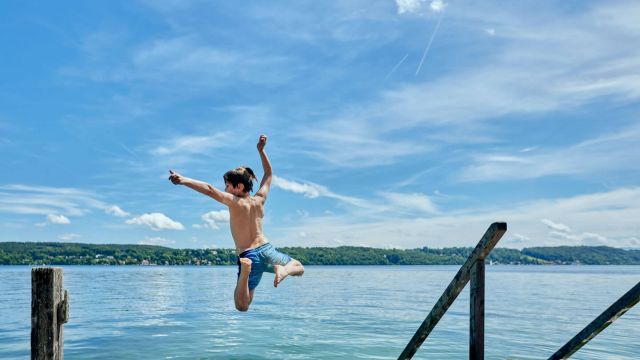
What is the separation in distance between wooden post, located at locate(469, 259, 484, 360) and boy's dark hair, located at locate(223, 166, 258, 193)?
11.5 feet

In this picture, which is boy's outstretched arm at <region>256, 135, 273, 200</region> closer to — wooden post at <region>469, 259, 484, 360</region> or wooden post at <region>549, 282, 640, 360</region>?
wooden post at <region>469, 259, 484, 360</region>

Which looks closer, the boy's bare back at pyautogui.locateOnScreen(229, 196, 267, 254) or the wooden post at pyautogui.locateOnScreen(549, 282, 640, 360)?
the wooden post at pyautogui.locateOnScreen(549, 282, 640, 360)

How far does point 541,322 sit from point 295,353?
1684 centimetres

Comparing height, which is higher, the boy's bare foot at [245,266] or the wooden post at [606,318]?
the boy's bare foot at [245,266]

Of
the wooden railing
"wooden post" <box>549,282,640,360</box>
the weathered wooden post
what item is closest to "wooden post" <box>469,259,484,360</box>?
the wooden railing

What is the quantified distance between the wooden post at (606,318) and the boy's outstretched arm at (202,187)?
17.1 ft

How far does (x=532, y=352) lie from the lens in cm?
2116

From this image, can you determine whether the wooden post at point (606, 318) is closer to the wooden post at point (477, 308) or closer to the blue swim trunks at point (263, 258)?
the wooden post at point (477, 308)

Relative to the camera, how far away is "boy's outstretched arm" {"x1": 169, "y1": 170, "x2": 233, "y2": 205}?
7.14m

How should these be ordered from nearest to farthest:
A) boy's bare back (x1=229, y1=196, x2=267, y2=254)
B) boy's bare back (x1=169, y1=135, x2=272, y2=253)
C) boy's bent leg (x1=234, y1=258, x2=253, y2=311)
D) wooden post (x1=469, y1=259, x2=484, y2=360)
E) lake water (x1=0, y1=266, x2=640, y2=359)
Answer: wooden post (x1=469, y1=259, x2=484, y2=360) < boy's bent leg (x1=234, y1=258, x2=253, y2=311) < boy's bare back (x1=169, y1=135, x2=272, y2=253) < boy's bare back (x1=229, y1=196, x2=267, y2=254) < lake water (x1=0, y1=266, x2=640, y2=359)

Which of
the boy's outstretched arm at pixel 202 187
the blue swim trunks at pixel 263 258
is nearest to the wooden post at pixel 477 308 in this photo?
the blue swim trunks at pixel 263 258

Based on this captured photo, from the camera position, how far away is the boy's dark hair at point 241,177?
8297mm

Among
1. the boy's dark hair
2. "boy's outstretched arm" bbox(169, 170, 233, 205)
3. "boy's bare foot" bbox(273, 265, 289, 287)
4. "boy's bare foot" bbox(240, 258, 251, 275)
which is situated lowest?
"boy's bare foot" bbox(273, 265, 289, 287)

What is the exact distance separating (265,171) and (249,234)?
1.10m
